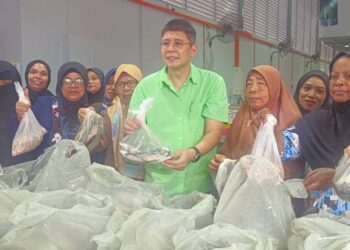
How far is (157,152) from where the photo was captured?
1514 mm

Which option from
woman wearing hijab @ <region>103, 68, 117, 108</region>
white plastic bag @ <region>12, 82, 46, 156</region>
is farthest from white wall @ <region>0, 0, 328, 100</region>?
white plastic bag @ <region>12, 82, 46, 156</region>

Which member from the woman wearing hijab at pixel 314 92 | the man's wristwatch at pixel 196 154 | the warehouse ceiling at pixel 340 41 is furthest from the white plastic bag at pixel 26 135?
the warehouse ceiling at pixel 340 41

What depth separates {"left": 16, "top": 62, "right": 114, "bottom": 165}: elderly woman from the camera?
80.0 inches

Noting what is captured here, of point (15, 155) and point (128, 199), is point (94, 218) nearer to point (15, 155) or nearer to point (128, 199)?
point (128, 199)

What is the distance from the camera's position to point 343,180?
115cm

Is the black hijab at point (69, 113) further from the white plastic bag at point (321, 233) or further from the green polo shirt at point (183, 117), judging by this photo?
the white plastic bag at point (321, 233)

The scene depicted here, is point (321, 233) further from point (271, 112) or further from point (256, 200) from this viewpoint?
point (271, 112)

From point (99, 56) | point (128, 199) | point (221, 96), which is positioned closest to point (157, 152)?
point (128, 199)

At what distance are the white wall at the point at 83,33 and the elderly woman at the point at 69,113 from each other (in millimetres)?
A: 1252

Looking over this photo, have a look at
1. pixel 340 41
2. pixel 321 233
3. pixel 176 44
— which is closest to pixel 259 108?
pixel 176 44

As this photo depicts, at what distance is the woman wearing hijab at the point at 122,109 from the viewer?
6.01 ft

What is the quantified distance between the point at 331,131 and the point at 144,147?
67 centimetres

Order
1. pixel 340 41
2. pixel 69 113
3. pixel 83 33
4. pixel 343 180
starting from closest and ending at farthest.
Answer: pixel 343 180, pixel 69 113, pixel 83 33, pixel 340 41

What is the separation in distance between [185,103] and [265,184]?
27.2 inches
